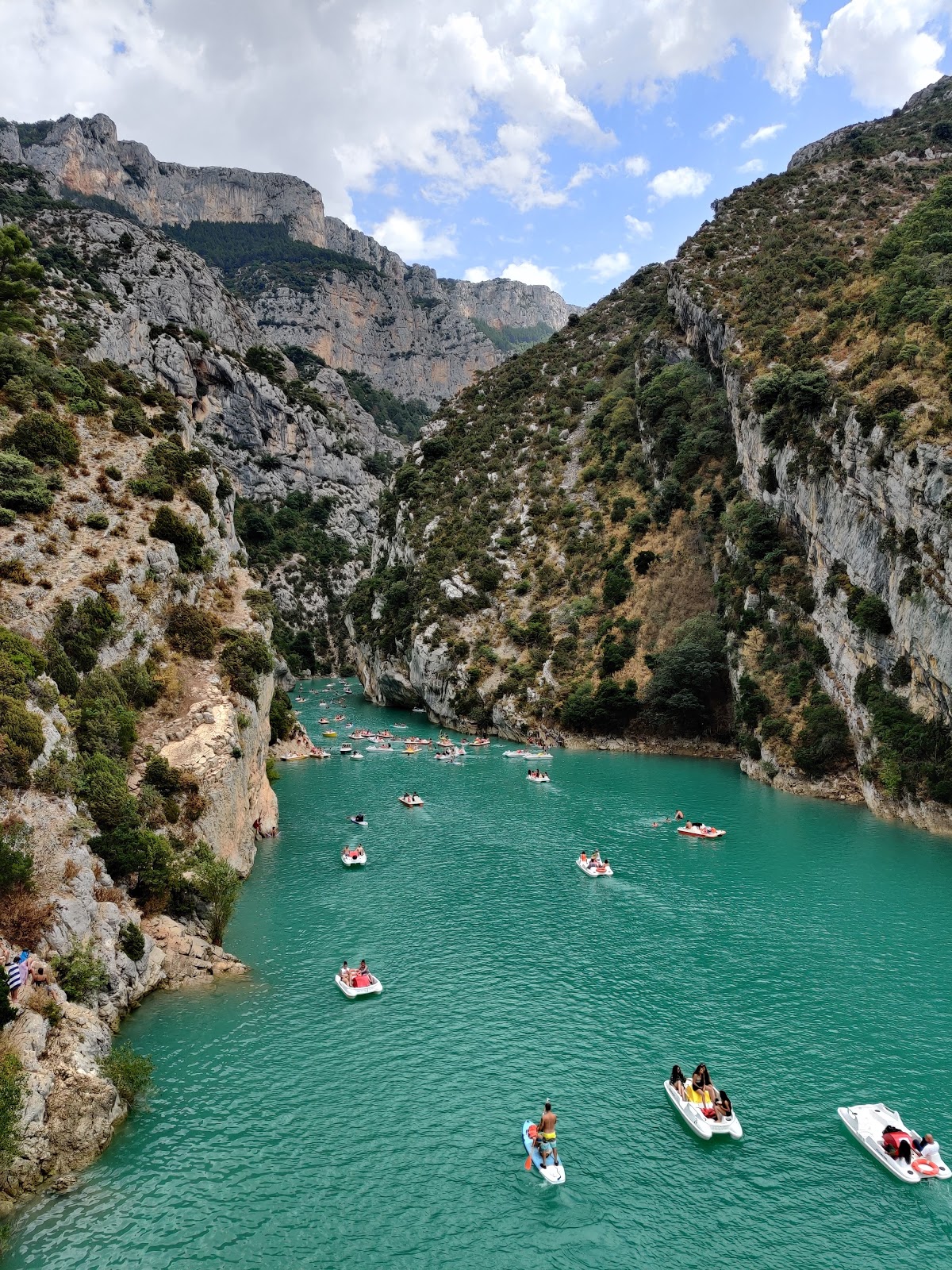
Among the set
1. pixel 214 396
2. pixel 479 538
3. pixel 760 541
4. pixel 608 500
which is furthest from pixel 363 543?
pixel 760 541

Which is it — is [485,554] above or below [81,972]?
above

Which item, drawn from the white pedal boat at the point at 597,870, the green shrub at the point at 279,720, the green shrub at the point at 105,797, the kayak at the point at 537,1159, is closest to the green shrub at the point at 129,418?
the green shrub at the point at 279,720

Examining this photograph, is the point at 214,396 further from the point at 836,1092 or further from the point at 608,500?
the point at 836,1092

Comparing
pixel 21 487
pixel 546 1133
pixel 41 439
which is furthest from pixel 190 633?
pixel 546 1133

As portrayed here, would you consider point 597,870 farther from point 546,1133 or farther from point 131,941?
point 131,941

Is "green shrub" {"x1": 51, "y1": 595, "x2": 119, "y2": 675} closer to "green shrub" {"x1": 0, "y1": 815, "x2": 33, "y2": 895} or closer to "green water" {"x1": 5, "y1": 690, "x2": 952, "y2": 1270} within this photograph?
"green shrub" {"x1": 0, "y1": 815, "x2": 33, "y2": 895}

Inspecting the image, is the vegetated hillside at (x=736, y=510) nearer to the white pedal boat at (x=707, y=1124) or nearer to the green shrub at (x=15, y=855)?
the white pedal boat at (x=707, y=1124)
